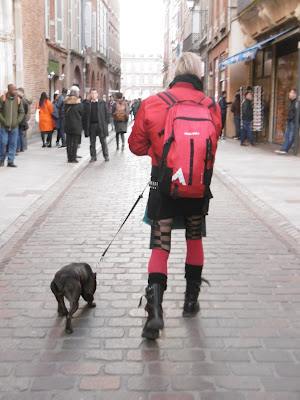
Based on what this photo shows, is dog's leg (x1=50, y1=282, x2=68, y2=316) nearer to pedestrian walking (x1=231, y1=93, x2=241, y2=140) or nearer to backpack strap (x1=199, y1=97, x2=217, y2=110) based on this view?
backpack strap (x1=199, y1=97, x2=217, y2=110)

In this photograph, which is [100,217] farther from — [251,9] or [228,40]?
[228,40]

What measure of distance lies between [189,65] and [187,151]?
0.66 meters

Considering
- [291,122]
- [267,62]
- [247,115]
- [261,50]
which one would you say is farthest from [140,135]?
[261,50]

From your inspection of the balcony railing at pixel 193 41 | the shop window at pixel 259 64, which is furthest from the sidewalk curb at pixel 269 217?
the balcony railing at pixel 193 41

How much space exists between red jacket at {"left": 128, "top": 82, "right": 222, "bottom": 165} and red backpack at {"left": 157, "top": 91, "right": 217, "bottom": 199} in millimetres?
84

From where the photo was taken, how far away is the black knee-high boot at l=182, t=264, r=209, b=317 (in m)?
3.86

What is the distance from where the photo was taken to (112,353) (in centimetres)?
331

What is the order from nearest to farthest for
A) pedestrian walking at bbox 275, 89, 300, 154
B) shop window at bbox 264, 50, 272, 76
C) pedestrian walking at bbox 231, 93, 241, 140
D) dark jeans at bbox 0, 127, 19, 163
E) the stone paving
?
1. the stone paving
2. dark jeans at bbox 0, 127, 19, 163
3. pedestrian walking at bbox 275, 89, 300, 154
4. shop window at bbox 264, 50, 272, 76
5. pedestrian walking at bbox 231, 93, 241, 140

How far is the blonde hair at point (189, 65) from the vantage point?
3521mm

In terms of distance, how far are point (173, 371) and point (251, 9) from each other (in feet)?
62.1

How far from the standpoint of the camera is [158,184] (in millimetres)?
3449

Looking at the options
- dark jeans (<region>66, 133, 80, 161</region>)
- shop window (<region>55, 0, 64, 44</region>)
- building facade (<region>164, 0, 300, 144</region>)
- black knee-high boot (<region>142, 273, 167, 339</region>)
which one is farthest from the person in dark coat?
shop window (<region>55, 0, 64, 44</region>)

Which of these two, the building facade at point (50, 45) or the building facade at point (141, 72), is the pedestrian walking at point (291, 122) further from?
the building facade at point (141, 72)

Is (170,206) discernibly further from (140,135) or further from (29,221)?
(29,221)
